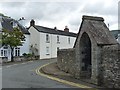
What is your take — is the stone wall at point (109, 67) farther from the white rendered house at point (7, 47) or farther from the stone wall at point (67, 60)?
the white rendered house at point (7, 47)

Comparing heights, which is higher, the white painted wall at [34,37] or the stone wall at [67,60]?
the white painted wall at [34,37]

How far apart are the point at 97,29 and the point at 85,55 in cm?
291

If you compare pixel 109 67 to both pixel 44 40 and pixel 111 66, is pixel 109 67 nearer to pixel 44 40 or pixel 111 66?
pixel 111 66

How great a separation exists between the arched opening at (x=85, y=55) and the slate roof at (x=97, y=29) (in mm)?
1025

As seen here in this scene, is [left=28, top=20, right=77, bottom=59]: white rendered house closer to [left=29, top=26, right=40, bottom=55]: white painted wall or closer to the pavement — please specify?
[left=29, top=26, right=40, bottom=55]: white painted wall

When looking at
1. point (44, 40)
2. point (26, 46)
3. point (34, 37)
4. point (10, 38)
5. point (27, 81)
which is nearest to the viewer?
point (27, 81)

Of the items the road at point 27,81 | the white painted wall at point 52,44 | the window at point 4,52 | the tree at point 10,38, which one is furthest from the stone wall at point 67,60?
the white painted wall at point 52,44

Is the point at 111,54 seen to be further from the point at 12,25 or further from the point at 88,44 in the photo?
the point at 12,25

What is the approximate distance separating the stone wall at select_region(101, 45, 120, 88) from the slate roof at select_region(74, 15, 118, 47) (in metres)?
1.30

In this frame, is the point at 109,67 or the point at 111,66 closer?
the point at 111,66

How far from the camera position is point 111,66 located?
1702 cm

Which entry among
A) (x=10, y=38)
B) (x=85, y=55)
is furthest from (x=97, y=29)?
(x=10, y=38)

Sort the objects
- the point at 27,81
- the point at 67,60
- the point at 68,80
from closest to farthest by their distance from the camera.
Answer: the point at 27,81 < the point at 68,80 < the point at 67,60

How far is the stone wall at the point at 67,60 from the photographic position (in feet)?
79.0
